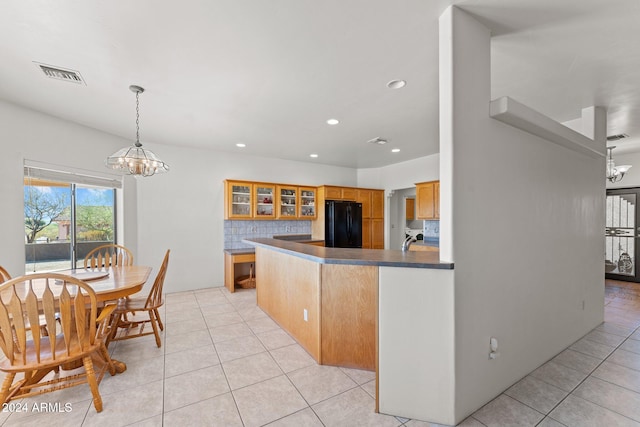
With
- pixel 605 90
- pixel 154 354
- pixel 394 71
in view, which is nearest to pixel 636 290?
pixel 605 90

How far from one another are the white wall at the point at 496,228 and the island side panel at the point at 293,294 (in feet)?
3.98

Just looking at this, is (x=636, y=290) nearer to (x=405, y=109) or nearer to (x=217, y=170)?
(x=405, y=109)

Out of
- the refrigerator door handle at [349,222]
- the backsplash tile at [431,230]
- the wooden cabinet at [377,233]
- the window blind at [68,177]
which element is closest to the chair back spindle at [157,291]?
the window blind at [68,177]

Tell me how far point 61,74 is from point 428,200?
526 cm

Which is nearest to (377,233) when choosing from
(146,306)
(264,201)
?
(264,201)

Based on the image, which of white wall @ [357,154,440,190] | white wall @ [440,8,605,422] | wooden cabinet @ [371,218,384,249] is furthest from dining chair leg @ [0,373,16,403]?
white wall @ [357,154,440,190]

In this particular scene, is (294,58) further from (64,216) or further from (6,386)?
(64,216)

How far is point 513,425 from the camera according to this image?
166cm

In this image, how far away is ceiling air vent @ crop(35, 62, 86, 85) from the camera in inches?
85.7

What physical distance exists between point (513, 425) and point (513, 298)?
32.0 inches

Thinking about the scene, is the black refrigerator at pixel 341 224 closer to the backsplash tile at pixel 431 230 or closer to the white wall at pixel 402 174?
the white wall at pixel 402 174

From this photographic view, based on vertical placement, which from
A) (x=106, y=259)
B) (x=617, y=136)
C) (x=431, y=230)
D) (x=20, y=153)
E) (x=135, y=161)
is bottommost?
(x=106, y=259)

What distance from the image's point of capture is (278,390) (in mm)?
2006

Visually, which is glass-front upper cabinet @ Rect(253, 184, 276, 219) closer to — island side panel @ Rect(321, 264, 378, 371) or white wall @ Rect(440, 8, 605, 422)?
island side panel @ Rect(321, 264, 378, 371)
